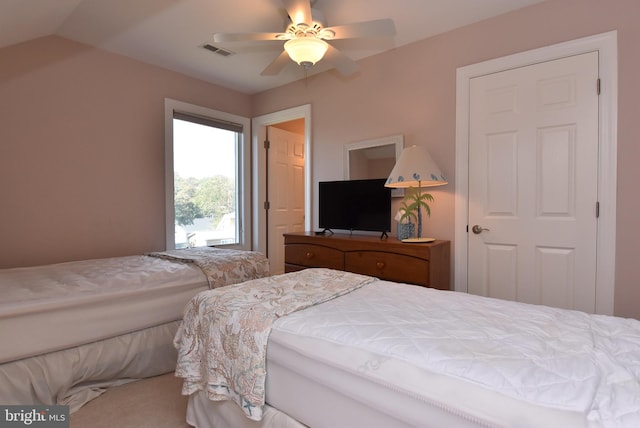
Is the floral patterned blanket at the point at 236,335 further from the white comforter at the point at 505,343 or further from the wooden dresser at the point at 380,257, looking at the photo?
the wooden dresser at the point at 380,257

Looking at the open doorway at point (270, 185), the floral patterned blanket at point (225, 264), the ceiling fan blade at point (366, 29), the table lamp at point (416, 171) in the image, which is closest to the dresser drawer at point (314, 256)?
the floral patterned blanket at point (225, 264)

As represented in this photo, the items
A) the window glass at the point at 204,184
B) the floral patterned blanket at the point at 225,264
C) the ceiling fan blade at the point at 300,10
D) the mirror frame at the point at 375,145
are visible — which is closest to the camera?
the ceiling fan blade at the point at 300,10

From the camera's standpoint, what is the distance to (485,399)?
0.79m

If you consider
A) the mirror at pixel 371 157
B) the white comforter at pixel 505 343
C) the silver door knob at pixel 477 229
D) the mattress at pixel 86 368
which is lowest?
the mattress at pixel 86 368

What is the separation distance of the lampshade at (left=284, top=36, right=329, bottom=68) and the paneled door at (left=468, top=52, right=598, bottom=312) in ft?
4.37

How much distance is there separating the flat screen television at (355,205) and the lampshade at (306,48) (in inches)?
49.4

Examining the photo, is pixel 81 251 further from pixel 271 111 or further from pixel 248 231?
pixel 271 111

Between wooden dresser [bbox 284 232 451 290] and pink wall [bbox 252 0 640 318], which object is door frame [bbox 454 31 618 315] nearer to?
pink wall [bbox 252 0 640 318]

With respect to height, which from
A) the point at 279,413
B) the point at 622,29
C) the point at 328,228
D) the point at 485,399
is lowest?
the point at 279,413

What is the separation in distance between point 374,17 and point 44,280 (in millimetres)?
2899

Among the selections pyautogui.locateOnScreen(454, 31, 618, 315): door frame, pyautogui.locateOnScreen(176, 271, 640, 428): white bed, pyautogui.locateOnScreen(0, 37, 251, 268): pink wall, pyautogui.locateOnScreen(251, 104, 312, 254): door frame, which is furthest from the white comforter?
pyautogui.locateOnScreen(251, 104, 312, 254): door frame

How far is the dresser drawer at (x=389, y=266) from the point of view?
97.5 inches

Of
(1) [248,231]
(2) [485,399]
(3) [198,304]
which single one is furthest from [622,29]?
(1) [248,231]

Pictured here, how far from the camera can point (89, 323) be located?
1.95 m
